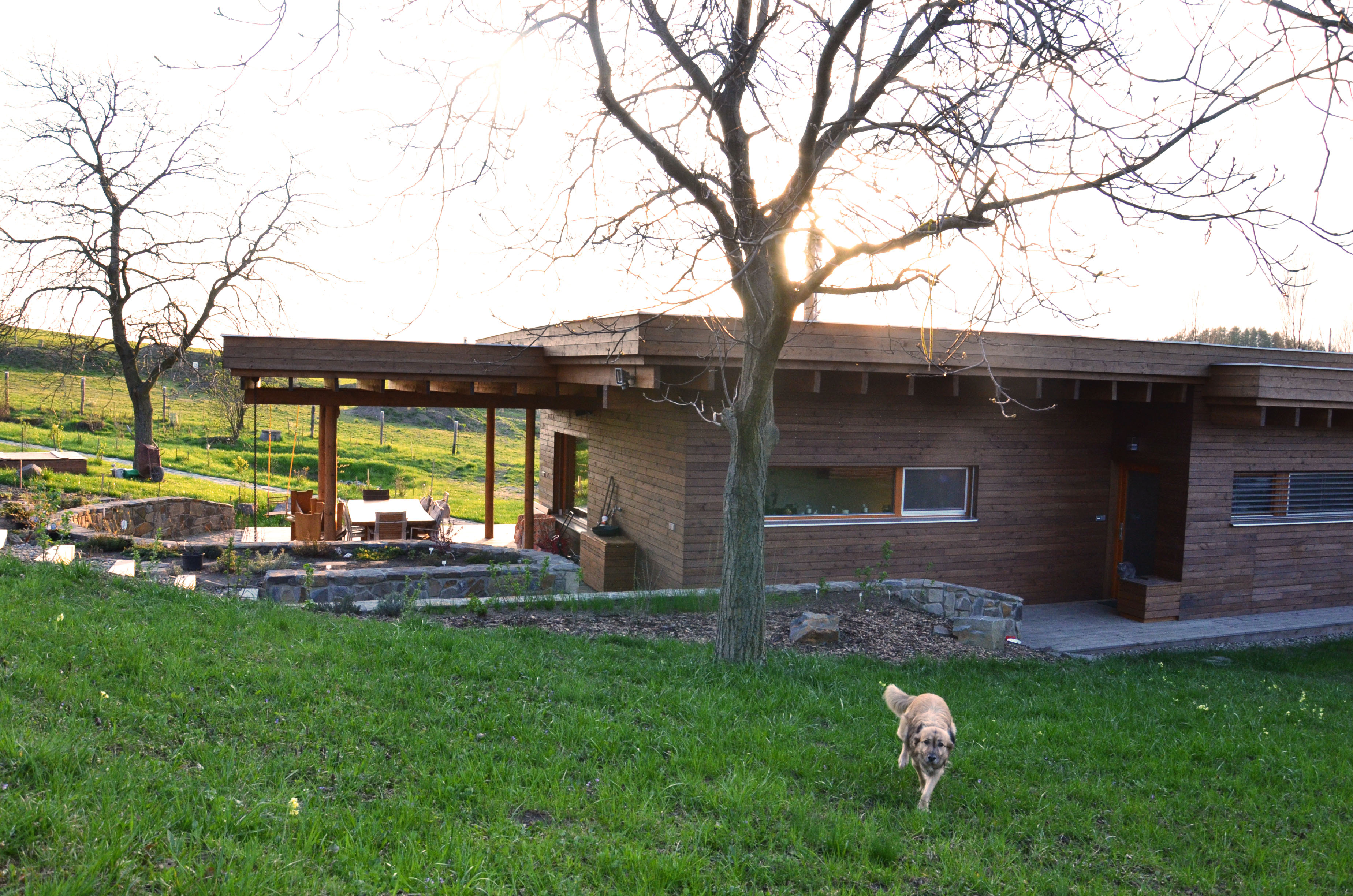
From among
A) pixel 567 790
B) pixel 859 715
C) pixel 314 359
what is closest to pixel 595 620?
pixel 859 715

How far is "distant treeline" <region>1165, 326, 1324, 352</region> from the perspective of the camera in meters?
25.0

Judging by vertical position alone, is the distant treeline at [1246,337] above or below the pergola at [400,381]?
above

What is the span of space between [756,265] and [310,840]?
465 centimetres

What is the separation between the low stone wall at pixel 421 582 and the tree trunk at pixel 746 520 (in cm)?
301

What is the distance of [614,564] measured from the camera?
1176cm

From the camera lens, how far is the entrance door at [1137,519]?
40.2 feet

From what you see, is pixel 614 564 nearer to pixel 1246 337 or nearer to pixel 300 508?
pixel 300 508

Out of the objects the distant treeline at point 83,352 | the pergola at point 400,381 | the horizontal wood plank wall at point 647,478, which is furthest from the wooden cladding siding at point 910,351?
the distant treeline at point 83,352

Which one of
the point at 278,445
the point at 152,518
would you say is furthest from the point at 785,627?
the point at 278,445

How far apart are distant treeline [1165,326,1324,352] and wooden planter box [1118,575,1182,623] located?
1548cm

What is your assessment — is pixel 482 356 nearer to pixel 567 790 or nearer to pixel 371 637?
pixel 371 637

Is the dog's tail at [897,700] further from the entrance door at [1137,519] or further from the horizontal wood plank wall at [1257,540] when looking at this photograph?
the entrance door at [1137,519]

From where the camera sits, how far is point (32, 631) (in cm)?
509

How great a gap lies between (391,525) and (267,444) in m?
15.5
